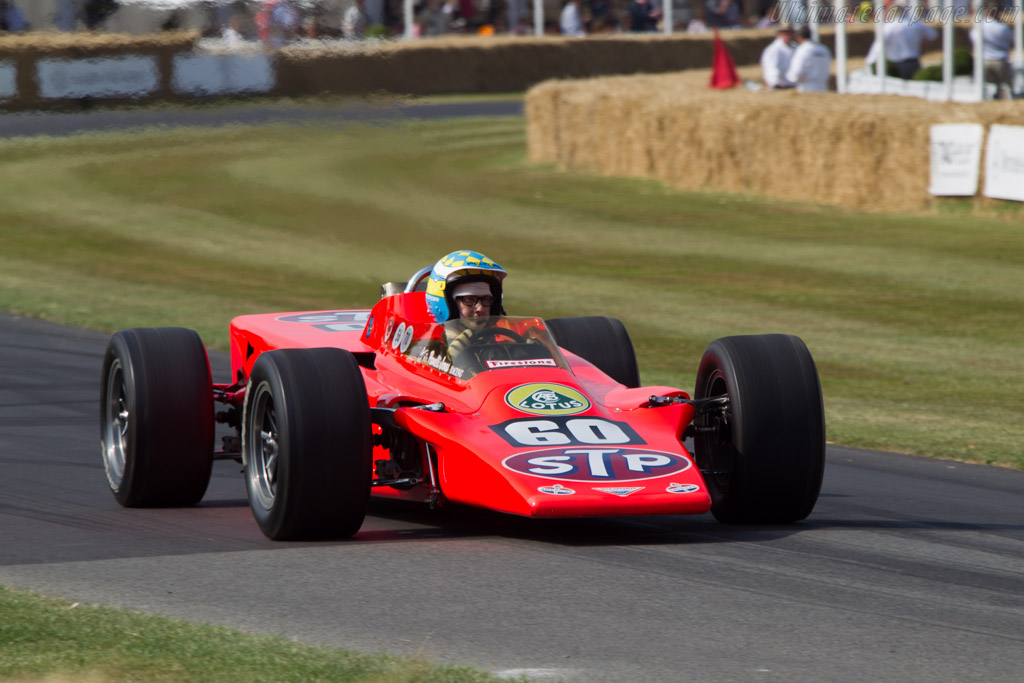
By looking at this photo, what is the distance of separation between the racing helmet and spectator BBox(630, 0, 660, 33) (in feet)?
115

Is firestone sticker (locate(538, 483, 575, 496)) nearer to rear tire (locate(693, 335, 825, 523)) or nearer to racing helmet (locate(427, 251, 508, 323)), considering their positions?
rear tire (locate(693, 335, 825, 523))

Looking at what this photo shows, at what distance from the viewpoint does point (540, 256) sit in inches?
774

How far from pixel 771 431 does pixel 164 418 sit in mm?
2882

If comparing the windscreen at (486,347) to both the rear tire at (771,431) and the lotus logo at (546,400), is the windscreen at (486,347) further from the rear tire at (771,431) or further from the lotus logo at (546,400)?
the rear tire at (771,431)

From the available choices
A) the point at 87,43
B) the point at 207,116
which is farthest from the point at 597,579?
the point at 87,43

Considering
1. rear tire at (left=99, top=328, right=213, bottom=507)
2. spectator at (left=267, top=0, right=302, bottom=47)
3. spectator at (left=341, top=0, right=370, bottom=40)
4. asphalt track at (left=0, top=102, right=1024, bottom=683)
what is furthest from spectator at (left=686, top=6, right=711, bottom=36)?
rear tire at (left=99, top=328, right=213, bottom=507)

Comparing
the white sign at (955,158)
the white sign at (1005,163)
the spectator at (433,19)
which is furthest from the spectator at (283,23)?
the spectator at (433,19)

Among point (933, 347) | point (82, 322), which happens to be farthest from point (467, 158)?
point (933, 347)

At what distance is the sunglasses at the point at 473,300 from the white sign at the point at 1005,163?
12852mm

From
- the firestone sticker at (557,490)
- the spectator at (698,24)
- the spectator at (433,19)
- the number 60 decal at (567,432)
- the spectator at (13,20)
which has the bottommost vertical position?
the firestone sticker at (557,490)

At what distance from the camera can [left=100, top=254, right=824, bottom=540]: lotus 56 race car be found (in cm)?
684

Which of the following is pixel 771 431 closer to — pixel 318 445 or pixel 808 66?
pixel 318 445

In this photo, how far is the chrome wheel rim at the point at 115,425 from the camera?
8.29 meters

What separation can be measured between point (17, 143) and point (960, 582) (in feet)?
48.5
